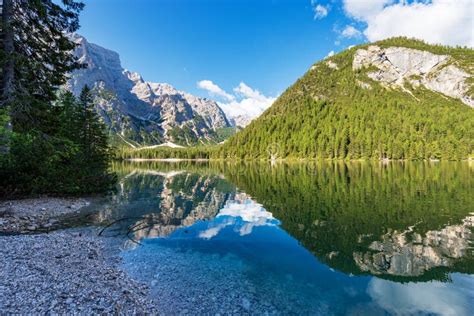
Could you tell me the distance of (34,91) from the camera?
25.5 metres

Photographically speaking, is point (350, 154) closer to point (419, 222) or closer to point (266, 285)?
point (419, 222)

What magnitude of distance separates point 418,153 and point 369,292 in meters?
170

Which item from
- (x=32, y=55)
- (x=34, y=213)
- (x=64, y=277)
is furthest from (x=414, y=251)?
(x=32, y=55)

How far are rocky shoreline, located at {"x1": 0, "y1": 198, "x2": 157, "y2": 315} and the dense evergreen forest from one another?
7680mm

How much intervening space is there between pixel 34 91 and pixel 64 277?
22592 millimetres

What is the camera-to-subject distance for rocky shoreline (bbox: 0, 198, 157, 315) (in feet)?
27.0

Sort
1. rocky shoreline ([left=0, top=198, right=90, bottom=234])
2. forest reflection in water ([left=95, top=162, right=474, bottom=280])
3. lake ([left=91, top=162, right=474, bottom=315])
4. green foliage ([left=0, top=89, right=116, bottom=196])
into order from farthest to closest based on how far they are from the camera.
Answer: green foliage ([left=0, top=89, right=116, bottom=196]), rocky shoreline ([left=0, top=198, right=90, bottom=234]), forest reflection in water ([left=95, top=162, right=474, bottom=280]), lake ([left=91, top=162, right=474, bottom=315])

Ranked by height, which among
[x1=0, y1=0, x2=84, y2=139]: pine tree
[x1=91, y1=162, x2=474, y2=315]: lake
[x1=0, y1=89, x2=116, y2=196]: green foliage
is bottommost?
[x1=91, y1=162, x2=474, y2=315]: lake

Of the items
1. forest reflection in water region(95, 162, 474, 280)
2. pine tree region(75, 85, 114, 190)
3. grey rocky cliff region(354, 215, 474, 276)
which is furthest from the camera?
pine tree region(75, 85, 114, 190)

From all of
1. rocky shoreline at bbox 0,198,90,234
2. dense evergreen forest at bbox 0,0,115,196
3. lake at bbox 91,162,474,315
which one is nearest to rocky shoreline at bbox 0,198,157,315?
rocky shoreline at bbox 0,198,90,234

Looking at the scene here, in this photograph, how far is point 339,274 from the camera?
41.8 ft

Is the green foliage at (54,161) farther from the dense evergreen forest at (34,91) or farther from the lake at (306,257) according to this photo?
the lake at (306,257)

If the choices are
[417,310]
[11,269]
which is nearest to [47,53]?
[11,269]

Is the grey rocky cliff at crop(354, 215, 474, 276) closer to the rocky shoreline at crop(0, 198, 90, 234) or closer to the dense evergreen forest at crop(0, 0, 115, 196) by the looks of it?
the rocky shoreline at crop(0, 198, 90, 234)
